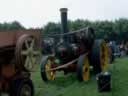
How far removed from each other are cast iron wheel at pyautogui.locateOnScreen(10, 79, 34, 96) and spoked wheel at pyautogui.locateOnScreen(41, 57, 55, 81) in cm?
312

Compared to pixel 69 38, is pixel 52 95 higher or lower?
lower

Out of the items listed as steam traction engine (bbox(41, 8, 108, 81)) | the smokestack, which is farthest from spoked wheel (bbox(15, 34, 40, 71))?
the smokestack

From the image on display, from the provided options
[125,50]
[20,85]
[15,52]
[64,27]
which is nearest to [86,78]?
[64,27]

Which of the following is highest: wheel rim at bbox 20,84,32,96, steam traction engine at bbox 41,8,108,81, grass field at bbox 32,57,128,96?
steam traction engine at bbox 41,8,108,81

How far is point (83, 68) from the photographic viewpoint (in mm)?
13320

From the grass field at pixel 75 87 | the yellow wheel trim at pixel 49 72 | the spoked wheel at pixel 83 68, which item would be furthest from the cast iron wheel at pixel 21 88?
the yellow wheel trim at pixel 49 72

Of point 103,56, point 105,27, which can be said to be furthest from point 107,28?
point 103,56

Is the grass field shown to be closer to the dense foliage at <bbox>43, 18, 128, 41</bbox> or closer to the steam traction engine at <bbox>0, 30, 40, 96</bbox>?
the steam traction engine at <bbox>0, 30, 40, 96</bbox>

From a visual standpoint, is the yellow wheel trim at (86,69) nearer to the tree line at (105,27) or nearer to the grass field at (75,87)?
the grass field at (75,87)

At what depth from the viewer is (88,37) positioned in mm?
14203

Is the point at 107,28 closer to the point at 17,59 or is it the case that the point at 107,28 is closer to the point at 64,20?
the point at 64,20

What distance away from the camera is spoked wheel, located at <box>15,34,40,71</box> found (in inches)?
366

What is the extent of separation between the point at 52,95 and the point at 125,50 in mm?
22225

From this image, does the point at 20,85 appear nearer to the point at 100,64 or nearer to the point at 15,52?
the point at 15,52
